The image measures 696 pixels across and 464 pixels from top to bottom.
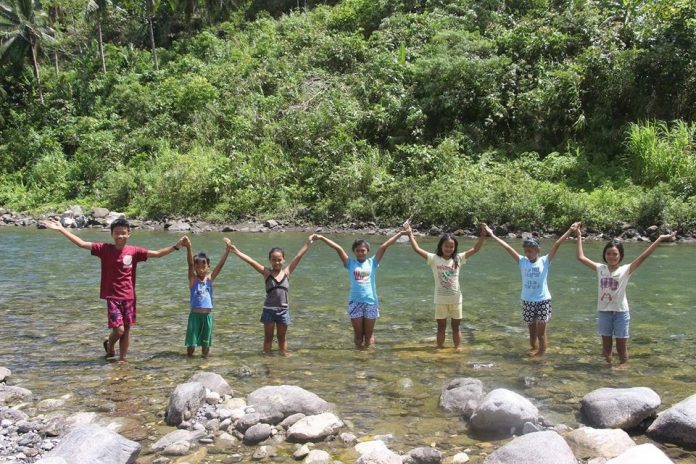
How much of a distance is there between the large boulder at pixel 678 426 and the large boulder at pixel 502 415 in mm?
1020

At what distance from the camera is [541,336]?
8.30 meters

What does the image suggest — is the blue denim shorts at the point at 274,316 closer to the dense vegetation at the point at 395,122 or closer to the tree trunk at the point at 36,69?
the dense vegetation at the point at 395,122

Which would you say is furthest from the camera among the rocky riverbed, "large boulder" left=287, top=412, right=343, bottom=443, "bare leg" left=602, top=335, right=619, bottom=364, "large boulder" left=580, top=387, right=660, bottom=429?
"bare leg" left=602, top=335, right=619, bottom=364

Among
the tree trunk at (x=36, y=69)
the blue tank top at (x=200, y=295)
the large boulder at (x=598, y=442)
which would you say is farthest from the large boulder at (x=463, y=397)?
the tree trunk at (x=36, y=69)

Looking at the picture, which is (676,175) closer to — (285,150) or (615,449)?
(285,150)

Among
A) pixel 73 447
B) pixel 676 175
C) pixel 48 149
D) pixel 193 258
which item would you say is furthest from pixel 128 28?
pixel 73 447

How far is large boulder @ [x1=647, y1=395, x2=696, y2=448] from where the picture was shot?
5.36 meters

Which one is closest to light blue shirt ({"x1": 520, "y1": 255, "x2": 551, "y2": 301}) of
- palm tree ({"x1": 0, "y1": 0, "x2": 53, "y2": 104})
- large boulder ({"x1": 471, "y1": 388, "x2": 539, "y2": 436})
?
large boulder ({"x1": 471, "y1": 388, "x2": 539, "y2": 436})

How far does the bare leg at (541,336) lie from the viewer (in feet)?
27.0

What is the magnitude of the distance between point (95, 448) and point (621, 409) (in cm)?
453

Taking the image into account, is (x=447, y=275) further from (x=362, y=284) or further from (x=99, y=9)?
(x=99, y=9)

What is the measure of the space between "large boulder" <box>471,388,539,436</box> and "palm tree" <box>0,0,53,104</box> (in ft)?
147

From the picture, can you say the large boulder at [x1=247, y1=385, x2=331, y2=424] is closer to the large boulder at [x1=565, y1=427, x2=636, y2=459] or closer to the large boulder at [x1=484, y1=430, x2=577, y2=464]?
the large boulder at [x1=484, y1=430, x2=577, y2=464]

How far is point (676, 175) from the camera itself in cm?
2273
